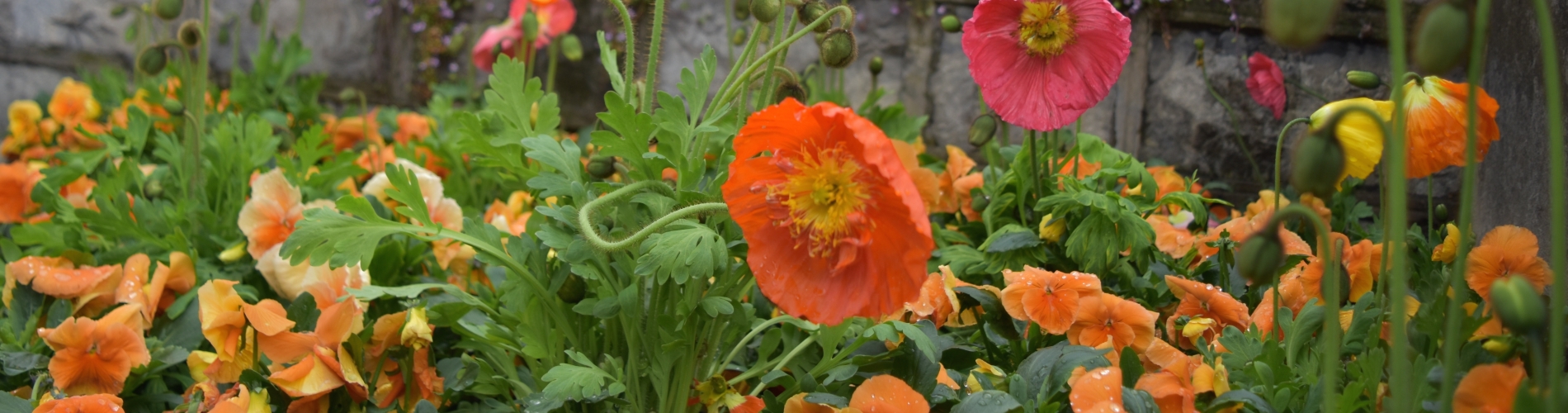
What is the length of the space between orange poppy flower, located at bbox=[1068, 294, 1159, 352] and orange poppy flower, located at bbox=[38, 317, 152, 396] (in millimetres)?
1096

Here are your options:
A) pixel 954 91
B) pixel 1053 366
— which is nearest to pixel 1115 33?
pixel 1053 366

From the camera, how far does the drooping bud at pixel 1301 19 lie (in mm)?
537

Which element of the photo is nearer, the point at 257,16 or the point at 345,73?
the point at 257,16

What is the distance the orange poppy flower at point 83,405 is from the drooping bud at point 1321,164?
1.13 metres

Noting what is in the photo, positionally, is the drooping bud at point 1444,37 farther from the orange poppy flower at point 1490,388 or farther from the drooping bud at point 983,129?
the drooping bud at point 983,129

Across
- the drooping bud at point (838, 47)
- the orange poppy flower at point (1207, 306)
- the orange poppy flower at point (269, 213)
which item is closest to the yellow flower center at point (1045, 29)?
the drooping bud at point (838, 47)

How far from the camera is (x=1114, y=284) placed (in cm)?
130

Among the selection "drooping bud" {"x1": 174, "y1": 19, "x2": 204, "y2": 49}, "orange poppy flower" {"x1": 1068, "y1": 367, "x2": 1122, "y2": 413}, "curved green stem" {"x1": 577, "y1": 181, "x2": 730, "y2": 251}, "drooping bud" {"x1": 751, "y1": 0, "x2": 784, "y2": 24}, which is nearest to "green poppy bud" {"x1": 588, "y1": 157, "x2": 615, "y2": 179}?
"curved green stem" {"x1": 577, "y1": 181, "x2": 730, "y2": 251}

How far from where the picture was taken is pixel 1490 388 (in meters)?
0.68

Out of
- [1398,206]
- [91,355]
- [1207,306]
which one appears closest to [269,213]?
[91,355]

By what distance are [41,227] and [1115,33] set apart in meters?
1.52

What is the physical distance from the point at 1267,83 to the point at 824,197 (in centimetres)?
100

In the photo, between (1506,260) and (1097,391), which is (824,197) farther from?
(1506,260)

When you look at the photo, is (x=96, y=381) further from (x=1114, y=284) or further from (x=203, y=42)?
(x=1114, y=284)
